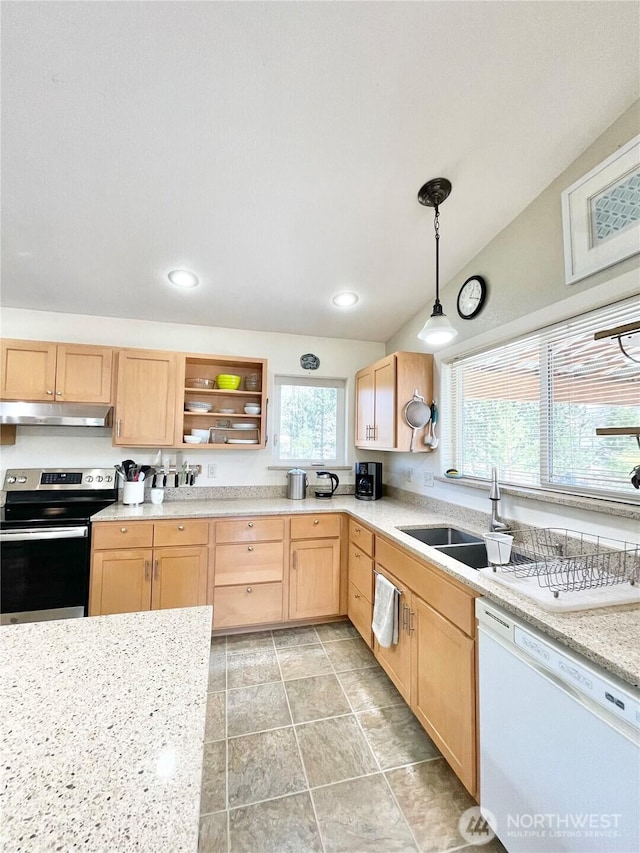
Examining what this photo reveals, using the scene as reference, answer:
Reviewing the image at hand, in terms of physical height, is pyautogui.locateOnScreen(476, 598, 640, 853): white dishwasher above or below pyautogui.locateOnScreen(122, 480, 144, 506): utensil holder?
below

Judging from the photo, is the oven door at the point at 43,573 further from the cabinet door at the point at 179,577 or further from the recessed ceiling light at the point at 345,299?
the recessed ceiling light at the point at 345,299

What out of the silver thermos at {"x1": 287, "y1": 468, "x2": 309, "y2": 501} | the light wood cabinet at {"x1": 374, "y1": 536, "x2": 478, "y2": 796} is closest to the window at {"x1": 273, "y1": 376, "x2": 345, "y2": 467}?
the silver thermos at {"x1": 287, "y1": 468, "x2": 309, "y2": 501}

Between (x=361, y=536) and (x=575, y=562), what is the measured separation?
126 centimetres

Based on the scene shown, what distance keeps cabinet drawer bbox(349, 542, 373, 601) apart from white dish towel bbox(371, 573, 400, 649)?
8.2 inches

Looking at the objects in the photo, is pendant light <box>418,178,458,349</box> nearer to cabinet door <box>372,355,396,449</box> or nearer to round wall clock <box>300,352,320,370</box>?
cabinet door <box>372,355,396,449</box>

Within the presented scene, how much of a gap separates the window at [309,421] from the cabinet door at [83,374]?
1.35m

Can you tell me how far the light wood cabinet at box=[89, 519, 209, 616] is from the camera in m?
2.32

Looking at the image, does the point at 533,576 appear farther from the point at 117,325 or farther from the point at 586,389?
the point at 117,325

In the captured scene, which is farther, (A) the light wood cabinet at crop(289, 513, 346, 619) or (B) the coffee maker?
(B) the coffee maker

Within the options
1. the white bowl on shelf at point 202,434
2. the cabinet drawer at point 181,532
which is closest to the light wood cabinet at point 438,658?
the cabinet drawer at point 181,532

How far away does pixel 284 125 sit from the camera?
156 cm

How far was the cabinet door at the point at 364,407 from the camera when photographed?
9.91ft

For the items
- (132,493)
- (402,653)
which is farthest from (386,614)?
(132,493)

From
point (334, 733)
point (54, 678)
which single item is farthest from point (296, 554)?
point (54, 678)
